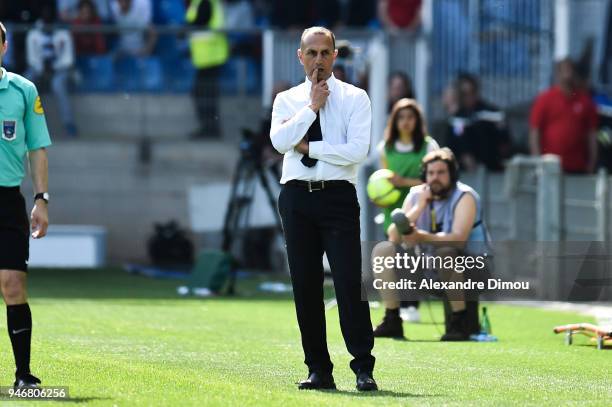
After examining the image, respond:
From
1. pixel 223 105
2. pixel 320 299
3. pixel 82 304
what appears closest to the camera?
pixel 320 299

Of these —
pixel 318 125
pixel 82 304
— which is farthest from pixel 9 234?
pixel 82 304

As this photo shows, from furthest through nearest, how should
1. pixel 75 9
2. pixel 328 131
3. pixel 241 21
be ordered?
pixel 241 21 < pixel 75 9 < pixel 328 131

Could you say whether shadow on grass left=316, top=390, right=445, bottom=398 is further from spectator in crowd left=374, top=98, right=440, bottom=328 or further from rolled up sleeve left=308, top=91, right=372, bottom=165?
spectator in crowd left=374, top=98, right=440, bottom=328

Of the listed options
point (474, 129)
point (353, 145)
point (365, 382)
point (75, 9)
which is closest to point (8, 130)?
point (353, 145)

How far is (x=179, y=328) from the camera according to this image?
13086 millimetres

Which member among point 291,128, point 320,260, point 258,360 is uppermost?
point 291,128

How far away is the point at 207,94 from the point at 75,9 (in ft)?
7.96

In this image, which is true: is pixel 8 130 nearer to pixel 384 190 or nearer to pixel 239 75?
pixel 384 190

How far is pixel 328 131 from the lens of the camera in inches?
337

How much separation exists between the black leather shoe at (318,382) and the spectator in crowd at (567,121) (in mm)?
11458

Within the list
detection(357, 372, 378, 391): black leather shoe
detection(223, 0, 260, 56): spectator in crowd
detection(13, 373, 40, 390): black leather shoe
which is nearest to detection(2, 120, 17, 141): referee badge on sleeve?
detection(13, 373, 40, 390): black leather shoe

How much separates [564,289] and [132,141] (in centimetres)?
779

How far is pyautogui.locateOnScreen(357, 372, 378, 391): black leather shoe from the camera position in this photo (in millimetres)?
8500

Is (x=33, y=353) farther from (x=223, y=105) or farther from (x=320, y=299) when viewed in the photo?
(x=223, y=105)
